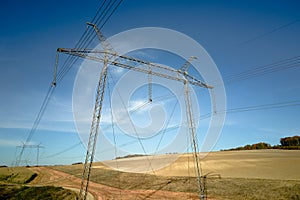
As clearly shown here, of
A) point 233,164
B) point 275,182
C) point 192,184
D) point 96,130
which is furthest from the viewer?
point 233,164

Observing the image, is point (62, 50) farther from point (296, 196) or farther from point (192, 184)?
point (296, 196)

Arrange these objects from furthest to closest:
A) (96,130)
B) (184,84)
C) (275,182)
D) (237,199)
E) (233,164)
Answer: (233,164), (275,182), (184,84), (237,199), (96,130)

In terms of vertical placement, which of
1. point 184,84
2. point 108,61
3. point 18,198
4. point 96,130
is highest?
point 108,61

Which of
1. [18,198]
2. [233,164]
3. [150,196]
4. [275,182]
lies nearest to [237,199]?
[275,182]

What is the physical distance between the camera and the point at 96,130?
1802 centimetres

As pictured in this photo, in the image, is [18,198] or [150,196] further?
[18,198]

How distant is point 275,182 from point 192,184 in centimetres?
1154

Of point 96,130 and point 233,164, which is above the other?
point 96,130

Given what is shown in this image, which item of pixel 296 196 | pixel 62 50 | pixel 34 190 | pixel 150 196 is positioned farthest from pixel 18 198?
pixel 296 196

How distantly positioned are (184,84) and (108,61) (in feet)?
32.4

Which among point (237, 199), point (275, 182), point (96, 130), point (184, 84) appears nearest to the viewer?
point (96, 130)

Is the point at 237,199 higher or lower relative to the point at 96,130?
lower

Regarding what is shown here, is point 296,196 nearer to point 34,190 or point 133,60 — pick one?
point 133,60

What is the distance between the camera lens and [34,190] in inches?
1211
